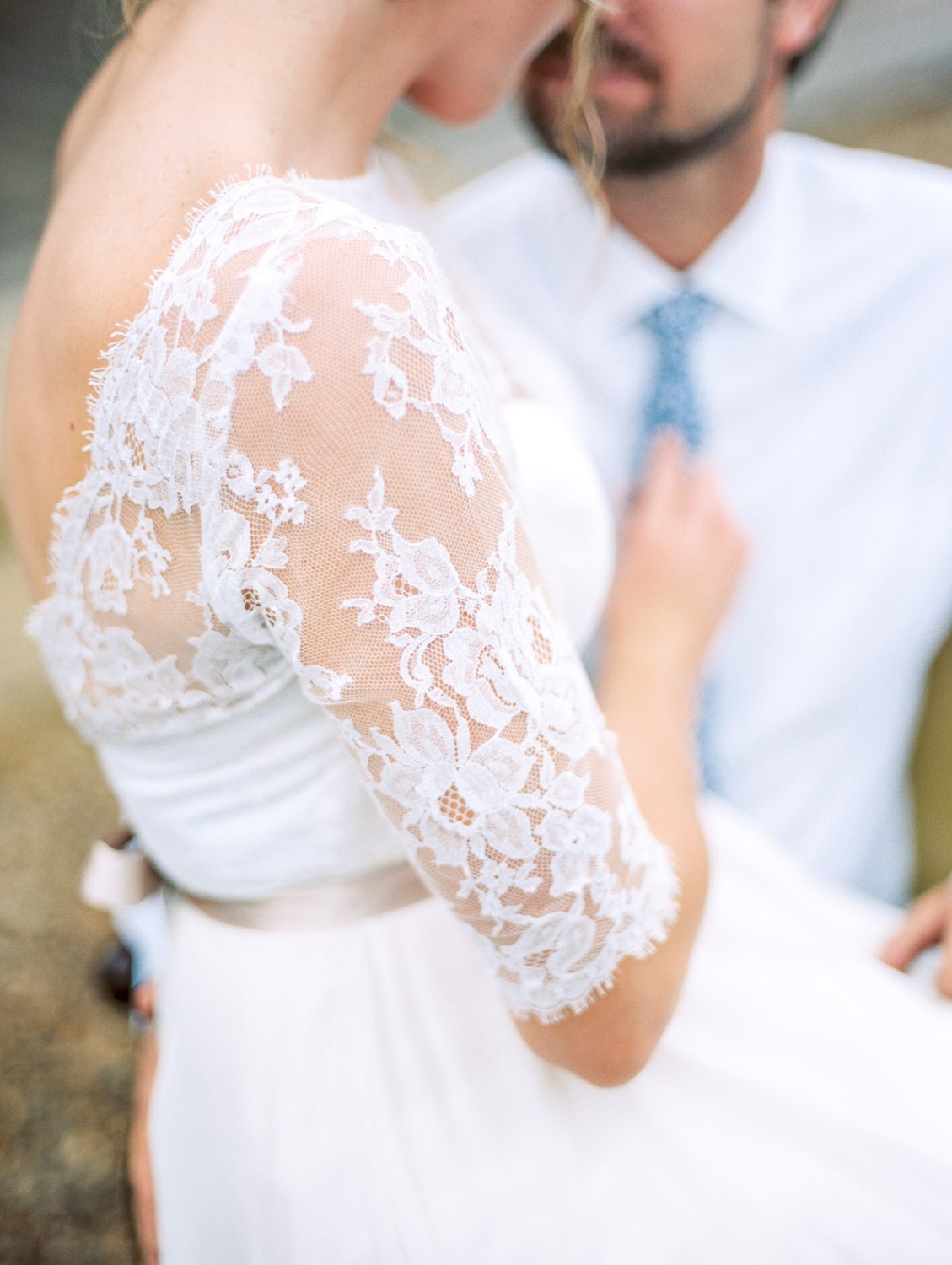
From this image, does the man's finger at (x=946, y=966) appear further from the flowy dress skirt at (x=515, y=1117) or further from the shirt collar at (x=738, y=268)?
the shirt collar at (x=738, y=268)

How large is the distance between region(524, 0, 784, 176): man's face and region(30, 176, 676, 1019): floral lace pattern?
77 cm

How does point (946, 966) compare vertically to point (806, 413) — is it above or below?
below

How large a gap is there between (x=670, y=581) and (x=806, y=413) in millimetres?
461

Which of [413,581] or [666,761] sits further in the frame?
[666,761]

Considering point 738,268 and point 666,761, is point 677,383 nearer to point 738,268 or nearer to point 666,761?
point 738,268

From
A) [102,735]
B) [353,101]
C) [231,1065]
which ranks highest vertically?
[353,101]

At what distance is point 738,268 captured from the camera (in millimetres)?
1334

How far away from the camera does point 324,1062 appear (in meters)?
0.80

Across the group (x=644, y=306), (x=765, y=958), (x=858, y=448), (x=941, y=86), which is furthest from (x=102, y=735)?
(x=941, y=86)

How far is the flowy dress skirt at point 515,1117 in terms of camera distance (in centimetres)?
72

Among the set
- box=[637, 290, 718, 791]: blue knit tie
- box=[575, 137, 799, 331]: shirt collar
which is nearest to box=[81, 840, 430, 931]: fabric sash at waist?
box=[637, 290, 718, 791]: blue knit tie

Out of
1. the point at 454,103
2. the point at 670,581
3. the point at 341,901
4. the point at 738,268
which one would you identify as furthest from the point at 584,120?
the point at 341,901

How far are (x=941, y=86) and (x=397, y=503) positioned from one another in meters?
3.06

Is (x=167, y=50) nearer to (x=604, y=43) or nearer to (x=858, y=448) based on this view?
(x=604, y=43)
